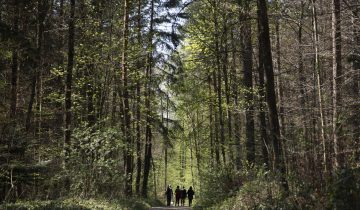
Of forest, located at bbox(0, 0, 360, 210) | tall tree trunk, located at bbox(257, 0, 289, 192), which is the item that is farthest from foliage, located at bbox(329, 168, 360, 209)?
tall tree trunk, located at bbox(257, 0, 289, 192)

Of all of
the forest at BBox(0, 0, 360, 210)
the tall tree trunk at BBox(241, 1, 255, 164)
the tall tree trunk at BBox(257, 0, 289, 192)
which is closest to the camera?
the forest at BBox(0, 0, 360, 210)

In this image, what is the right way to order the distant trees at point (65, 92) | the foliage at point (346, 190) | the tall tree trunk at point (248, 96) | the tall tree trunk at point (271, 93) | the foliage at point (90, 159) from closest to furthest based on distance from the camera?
the foliage at point (346, 190) < the tall tree trunk at point (271, 93) < the distant trees at point (65, 92) < the foliage at point (90, 159) < the tall tree trunk at point (248, 96)

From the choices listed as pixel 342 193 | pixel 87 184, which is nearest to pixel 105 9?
pixel 87 184

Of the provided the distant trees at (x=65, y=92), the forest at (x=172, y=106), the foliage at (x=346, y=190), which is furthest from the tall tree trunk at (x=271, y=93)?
the distant trees at (x=65, y=92)

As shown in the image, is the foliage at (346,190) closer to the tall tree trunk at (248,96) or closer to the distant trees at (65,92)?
the distant trees at (65,92)

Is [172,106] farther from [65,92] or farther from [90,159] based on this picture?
[90,159]

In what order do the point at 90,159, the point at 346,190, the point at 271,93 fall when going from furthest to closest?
the point at 90,159 < the point at 271,93 < the point at 346,190

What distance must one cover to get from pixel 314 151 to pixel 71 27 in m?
11.9

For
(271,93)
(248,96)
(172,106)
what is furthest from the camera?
(172,106)

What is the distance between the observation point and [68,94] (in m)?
16.7

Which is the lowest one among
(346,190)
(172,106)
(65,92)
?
(346,190)

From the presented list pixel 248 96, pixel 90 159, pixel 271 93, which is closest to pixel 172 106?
pixel 248 96

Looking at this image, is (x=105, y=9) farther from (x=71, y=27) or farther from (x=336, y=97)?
(x=336, y=97)

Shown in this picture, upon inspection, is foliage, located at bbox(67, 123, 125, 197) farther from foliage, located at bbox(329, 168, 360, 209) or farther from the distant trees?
foliage, located at bbox(329, 168, 360, 209)
